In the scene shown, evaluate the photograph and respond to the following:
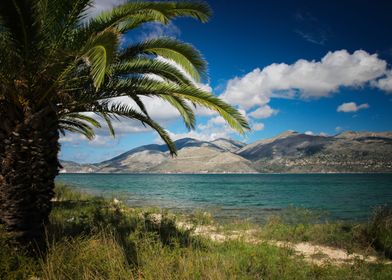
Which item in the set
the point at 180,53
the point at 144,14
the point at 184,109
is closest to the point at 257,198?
the point at 184,109

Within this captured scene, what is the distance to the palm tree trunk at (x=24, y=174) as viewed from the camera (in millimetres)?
6629

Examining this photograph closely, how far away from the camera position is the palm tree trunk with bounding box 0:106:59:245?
21.7 feet

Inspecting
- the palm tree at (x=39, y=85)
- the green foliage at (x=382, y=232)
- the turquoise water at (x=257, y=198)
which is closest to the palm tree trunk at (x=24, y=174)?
the palm tree at (x=39, y=85)

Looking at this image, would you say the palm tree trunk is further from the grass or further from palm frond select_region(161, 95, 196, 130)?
palm frond select_region(161, 95, 196, 130)

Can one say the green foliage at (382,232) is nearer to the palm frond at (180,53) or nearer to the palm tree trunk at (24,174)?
the palm frond at (180,53)

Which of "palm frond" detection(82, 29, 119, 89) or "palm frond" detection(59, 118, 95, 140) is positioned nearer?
"palm frond" detection(82, 29, 119, 89)

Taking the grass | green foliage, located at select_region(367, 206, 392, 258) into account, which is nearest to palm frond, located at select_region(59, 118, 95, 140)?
the grass

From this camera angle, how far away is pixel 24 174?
6668 millimetres

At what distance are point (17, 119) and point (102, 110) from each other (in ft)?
7.50

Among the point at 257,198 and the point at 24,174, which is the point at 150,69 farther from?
the point at 257,198

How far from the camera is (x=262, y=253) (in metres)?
8.45

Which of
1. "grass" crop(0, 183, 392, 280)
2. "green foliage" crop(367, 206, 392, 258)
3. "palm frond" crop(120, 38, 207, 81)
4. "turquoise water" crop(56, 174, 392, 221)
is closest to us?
"grass" crop(0, 183, 392, 280)

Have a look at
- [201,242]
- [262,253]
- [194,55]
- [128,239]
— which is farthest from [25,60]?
[262,253]

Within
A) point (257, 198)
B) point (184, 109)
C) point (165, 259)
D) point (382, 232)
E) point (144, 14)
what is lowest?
point (257, 198)
